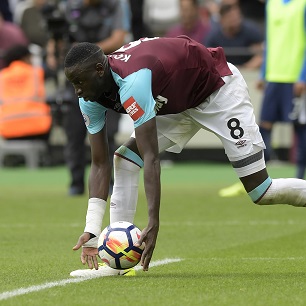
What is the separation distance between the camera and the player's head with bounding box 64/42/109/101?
6883 millimetres

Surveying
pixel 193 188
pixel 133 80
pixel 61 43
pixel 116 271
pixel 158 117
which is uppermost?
pixel 133 80

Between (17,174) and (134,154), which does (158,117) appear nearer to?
(134,154)

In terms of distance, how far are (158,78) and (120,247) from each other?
1.14 meters

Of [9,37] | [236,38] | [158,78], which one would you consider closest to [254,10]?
[236,38]

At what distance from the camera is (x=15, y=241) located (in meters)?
9.37

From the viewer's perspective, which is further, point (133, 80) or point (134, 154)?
point (134, 154)

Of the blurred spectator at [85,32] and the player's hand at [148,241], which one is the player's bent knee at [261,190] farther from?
the blurred spectator at [85,32]

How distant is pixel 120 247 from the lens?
701 centimetres

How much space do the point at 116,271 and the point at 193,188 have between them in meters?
7.91

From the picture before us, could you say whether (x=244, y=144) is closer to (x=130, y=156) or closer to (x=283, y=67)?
(x=130, y=156)

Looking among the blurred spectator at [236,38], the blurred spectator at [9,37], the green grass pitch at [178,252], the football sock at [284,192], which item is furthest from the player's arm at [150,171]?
the blurred spectator at [9,37]

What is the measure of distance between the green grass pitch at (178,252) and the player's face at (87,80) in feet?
3.94

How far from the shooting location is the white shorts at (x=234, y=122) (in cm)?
758

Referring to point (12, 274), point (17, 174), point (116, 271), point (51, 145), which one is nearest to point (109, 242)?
point (116, 271)
